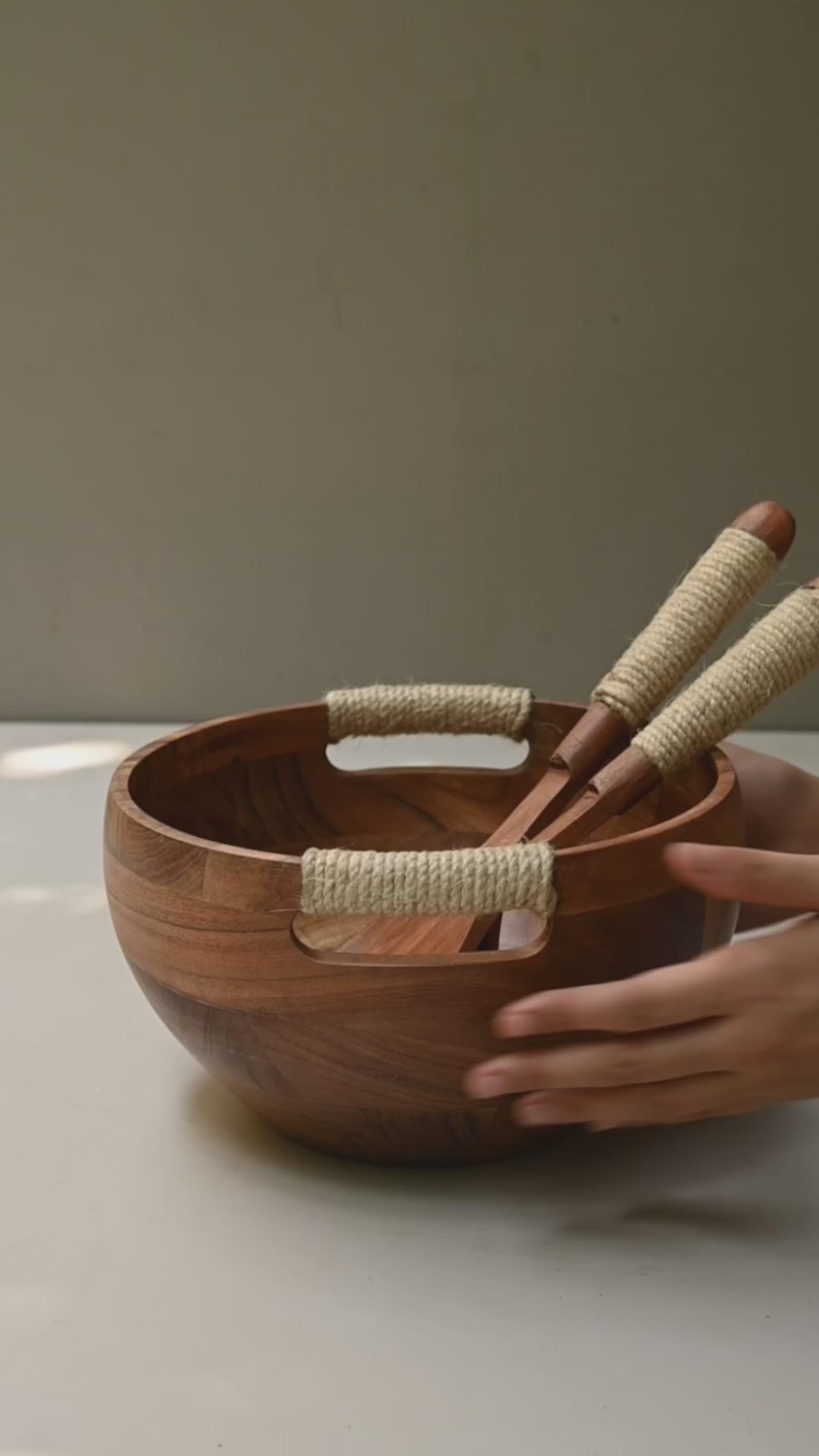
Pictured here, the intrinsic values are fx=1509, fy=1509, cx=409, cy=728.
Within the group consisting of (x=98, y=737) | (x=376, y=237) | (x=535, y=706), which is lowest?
(x=98, y=737)

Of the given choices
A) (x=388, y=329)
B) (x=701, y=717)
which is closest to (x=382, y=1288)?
(x=701, y=717)

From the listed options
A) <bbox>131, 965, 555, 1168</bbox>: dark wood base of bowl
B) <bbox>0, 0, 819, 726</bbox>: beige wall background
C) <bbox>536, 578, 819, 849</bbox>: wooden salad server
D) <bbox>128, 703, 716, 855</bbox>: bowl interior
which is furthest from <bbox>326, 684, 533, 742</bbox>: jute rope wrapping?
<bbox>0, 0, 819, 726</bbox>: beige wall background

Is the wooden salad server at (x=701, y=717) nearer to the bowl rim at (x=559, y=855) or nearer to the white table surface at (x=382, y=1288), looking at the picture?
the bowl rim at (x=559, y=855)

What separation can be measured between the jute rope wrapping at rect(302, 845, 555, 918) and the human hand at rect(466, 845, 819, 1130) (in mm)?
41

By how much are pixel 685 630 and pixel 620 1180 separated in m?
0.29

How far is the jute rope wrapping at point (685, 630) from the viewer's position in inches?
31.2

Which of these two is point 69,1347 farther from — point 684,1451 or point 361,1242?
point 684,1451

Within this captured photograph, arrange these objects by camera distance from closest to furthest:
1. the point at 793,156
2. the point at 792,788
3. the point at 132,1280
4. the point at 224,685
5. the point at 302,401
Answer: the point at 132,1280
the point at 792,788
the point at 793,156
the point at 302,401
the point at 224,685

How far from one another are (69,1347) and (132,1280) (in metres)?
0.05

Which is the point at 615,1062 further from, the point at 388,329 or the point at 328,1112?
the point at 388,329

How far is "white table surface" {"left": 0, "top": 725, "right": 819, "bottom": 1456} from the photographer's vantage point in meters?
0.53

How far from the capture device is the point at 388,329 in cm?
154

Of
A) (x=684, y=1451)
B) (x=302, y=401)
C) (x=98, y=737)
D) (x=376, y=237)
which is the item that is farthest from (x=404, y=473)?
(x=684, y=1451)

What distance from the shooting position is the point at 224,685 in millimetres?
1667
